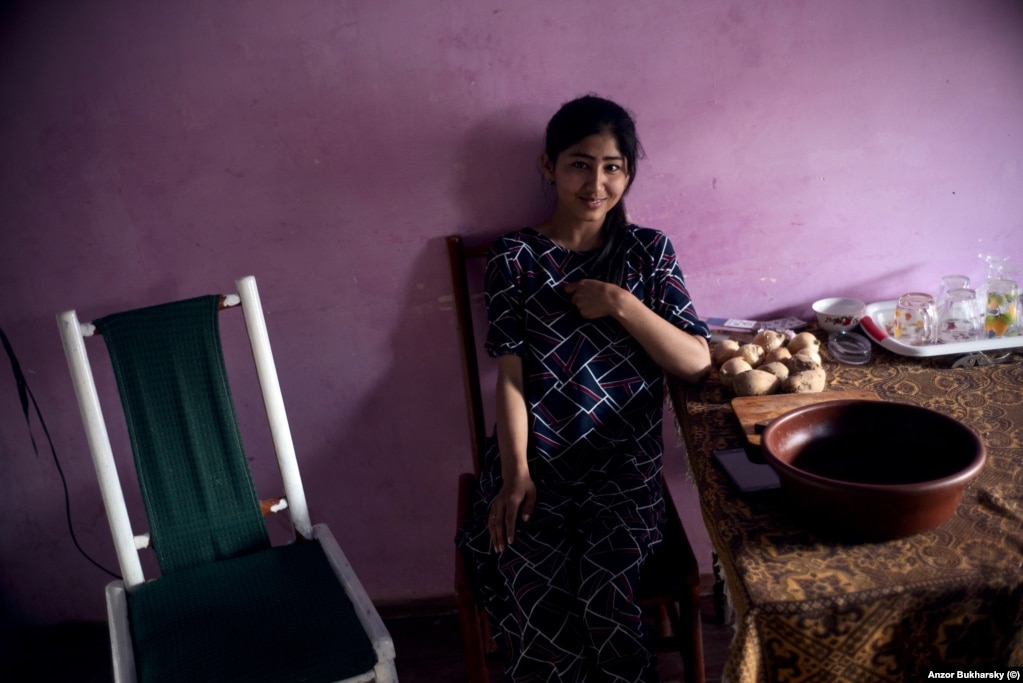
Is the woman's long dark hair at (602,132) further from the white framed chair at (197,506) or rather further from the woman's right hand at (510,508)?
the white framed chair at (197,506)

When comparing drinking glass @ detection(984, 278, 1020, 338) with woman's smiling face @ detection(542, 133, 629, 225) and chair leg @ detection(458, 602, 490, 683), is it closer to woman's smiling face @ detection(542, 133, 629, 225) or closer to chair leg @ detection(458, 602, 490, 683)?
woman's smiling face @ detection(542, 133, 629, 225)

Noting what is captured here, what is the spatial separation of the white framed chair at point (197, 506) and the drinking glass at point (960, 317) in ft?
3.84

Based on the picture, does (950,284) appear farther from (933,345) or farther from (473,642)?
(473,642)

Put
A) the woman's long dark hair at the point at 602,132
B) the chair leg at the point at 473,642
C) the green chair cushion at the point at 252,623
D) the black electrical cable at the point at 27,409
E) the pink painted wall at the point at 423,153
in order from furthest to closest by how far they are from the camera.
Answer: the black electrical cable at the point at 27,409 → the pink painted wall at the point at 423,153 → the woman's long dark hair at the point at 602,132 → the chair leg at the point at 473,642 → the green chair cushion at the point at 252,623

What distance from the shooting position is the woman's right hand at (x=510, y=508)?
1.22 metres

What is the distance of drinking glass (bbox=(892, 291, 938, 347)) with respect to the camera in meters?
1.38

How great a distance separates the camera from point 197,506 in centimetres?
131

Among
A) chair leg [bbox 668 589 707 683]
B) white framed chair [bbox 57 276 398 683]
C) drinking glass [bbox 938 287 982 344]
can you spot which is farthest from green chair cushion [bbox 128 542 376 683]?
drinking glass [bbox 938 287 982 344]

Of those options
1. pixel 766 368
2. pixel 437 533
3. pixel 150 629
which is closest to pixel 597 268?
pixel 766 368

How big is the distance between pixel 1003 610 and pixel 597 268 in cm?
83

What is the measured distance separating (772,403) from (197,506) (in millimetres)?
1014

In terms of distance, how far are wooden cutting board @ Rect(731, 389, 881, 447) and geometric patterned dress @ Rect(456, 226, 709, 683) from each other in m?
0.22

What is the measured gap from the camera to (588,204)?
4.40 feet

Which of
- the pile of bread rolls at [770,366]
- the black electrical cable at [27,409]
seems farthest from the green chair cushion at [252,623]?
the pile of bread rolls at [770,366]
